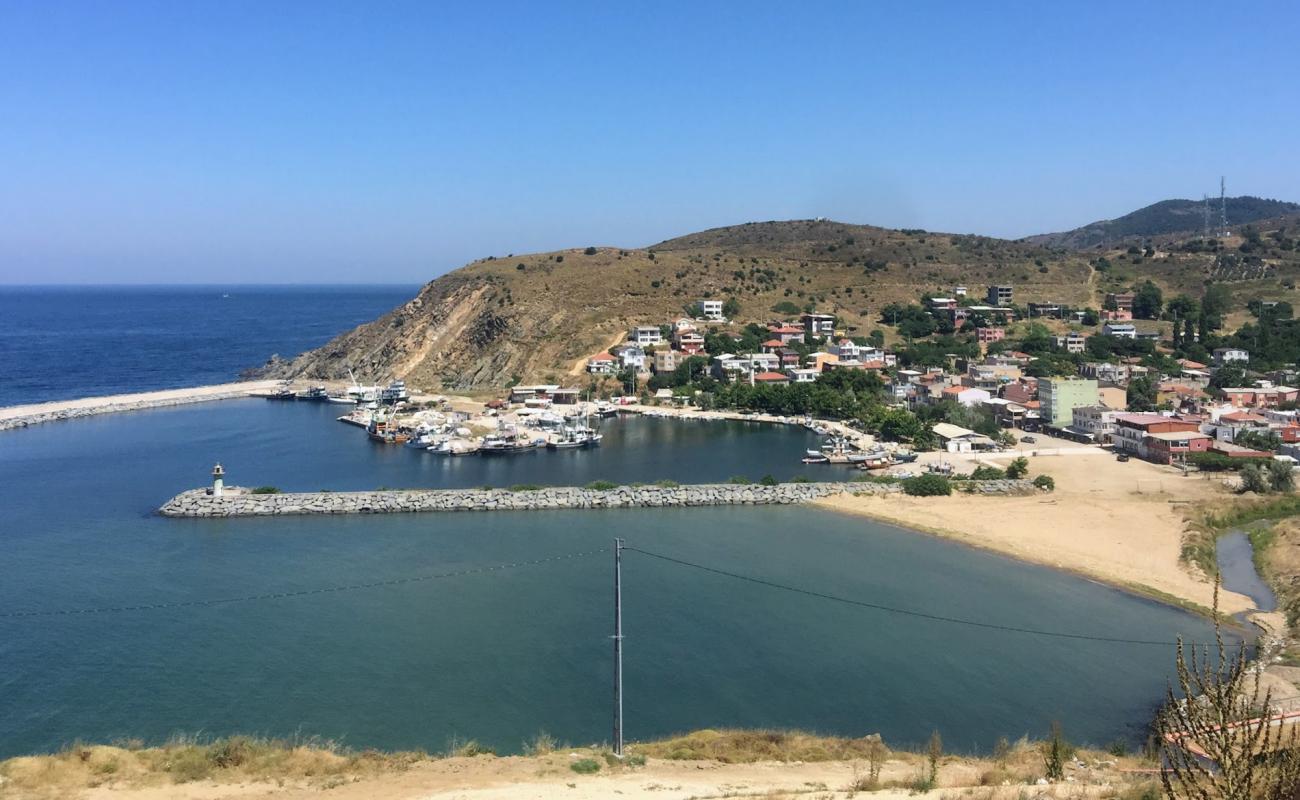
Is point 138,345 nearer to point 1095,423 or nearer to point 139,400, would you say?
point 139,400

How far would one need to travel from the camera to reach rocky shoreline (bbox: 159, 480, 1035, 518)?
23.8 meters

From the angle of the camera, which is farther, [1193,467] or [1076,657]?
[1193,467]

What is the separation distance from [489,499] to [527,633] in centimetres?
963

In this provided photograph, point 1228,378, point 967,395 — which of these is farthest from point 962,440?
point 1228,378

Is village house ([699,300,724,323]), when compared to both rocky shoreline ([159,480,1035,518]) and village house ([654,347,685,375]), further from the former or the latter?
rocky shoreline ([159,480,1035,518])

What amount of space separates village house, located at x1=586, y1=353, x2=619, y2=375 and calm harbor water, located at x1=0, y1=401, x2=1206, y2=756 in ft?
73.9

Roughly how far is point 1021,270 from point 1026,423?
36090 millimetres

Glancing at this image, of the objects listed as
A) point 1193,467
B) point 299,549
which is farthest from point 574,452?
point 1193,467

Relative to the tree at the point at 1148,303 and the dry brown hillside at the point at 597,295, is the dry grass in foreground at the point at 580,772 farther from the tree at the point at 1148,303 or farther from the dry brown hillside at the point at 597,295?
the tree at the point at 1148,303

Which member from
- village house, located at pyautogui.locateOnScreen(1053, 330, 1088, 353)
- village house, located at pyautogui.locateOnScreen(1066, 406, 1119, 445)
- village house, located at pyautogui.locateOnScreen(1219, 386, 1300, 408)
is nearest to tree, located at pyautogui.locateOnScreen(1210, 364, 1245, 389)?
village house, located at pyautogui.locateOnScreen(1219, 386, 1300, 408)

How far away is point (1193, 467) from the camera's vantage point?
27.4 meters

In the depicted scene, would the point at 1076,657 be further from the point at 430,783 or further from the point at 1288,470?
the point at 1288,470

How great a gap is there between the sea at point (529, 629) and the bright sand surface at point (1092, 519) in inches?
38.5

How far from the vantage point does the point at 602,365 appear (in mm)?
46344
